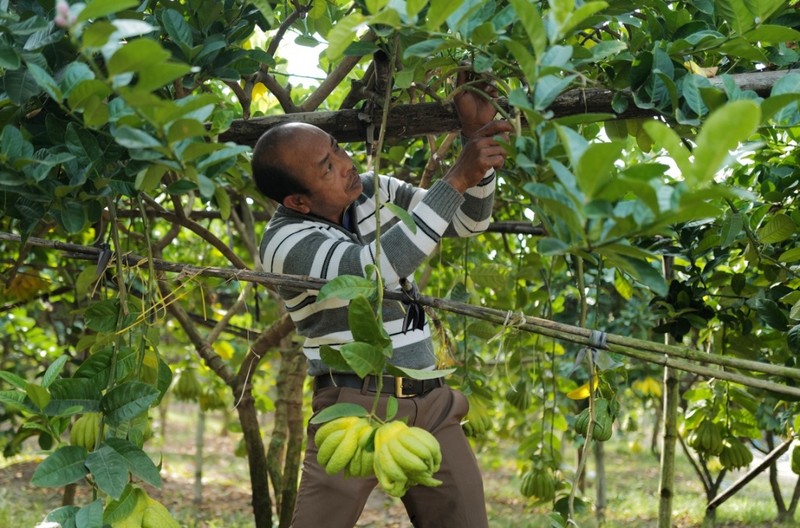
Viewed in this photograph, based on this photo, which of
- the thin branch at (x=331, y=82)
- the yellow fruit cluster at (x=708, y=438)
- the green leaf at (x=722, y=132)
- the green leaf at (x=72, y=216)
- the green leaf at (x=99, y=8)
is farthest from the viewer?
the yellow fruit cluster at (x=708, y=438)

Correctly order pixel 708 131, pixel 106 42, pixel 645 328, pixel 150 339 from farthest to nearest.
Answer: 1. pixel 645 328
2. pixel 150 339
3. pixel 106 42
4. pixel 708 131

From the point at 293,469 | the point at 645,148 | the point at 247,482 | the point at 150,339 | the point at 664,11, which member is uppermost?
the point at 664,11

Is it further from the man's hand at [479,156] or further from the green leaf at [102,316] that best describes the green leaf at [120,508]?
the man's hand at [479,156]

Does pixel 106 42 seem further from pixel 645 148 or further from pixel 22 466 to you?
pixel 22 466

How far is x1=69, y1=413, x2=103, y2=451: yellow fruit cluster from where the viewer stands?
1.36 metres

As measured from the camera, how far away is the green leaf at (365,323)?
1071 mm

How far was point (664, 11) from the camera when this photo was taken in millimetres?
1376

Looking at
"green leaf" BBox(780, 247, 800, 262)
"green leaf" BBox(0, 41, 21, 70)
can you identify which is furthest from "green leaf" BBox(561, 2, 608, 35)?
"green leaf" BBox(780, 247, 800, 262)

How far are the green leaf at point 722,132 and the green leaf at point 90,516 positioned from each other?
0.91 meters

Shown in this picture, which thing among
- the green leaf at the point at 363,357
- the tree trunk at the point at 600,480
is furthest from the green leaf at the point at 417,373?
the tree trunk at the point at 600,480

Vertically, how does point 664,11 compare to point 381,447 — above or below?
above

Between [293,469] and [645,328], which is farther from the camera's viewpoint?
[645,328]

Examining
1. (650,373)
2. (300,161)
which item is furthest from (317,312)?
(650,373)

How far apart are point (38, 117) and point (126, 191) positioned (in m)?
0.22
